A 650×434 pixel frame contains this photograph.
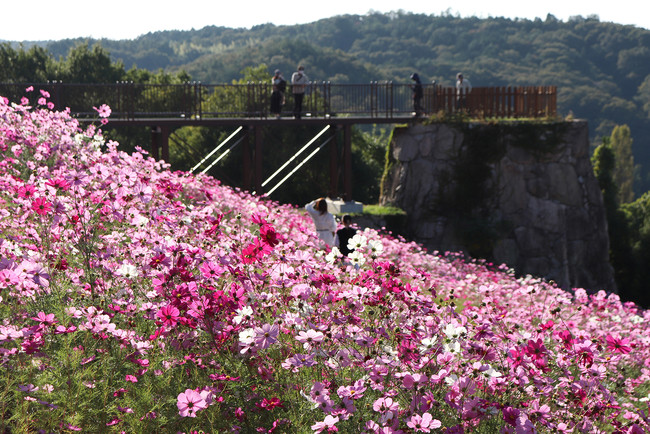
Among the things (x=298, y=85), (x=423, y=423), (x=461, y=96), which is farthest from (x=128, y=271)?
(x=461, y=96)

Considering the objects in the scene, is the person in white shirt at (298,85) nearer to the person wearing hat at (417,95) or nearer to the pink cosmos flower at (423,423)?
the person wearing hat at (417,95)

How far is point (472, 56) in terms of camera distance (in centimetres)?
13762

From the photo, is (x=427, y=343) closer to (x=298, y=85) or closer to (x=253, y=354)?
(x=253, y=354)

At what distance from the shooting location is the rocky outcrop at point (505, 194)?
21.7 m

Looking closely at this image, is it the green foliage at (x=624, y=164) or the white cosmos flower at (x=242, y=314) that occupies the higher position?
the white cosmos flower at (x=242, y=314)

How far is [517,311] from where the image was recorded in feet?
26.5

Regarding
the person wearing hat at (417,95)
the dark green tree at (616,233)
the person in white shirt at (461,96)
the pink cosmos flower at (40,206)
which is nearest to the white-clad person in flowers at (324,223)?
the pink cosmos flower at (40,206)

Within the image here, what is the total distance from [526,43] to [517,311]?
139 m

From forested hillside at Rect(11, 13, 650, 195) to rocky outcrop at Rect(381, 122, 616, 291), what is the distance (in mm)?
68768

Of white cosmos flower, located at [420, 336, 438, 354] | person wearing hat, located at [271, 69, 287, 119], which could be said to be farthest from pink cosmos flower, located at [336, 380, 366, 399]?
person wearing hat, located at [271, 69, 287, 119]

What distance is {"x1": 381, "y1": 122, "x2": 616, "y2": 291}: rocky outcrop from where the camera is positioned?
71.1 ft

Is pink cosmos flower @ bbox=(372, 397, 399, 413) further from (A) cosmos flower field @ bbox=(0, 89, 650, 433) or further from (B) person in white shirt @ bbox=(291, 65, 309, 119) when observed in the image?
(B) person in white shirt @ bbox=(291, 65, 309, 119)

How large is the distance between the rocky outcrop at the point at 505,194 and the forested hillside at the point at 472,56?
2707 inches

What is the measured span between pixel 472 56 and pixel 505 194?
122 metres
